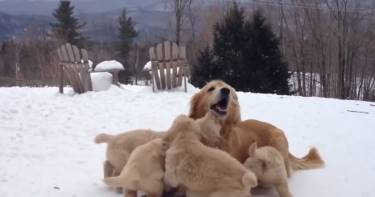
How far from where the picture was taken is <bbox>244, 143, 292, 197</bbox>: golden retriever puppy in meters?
4.21

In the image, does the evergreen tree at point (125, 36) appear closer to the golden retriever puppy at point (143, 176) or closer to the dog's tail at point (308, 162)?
the dog's tail at point (308, 162)

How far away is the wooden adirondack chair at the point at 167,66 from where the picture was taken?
500 inches

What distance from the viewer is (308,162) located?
Result: 17.9ft

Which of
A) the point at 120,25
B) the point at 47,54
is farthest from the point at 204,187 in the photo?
the point at 120,25

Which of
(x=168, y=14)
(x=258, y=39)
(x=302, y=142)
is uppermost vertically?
(x=168, y=14)

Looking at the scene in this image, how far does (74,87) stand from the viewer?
40.7 ft

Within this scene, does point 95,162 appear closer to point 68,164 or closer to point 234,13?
point 68,164

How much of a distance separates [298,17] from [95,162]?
109 ft

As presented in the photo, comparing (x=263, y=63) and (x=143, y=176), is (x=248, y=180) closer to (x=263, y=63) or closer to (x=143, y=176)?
(x=143, y=176)

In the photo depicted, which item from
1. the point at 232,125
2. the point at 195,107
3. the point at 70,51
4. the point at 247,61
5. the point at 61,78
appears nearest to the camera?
the point at 232,125

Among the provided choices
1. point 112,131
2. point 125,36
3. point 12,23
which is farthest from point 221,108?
point 12,23

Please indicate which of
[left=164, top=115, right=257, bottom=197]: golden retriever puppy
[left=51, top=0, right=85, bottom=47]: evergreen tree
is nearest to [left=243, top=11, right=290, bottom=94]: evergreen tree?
[left=164, top=115, right=257, bottom=197]: golden retriever puppy

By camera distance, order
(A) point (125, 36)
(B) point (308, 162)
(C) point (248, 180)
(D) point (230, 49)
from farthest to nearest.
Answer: (A) point (125, 36)
(D) point (230, 49)
(B) point (308, 162)
(C) point (248, 180)

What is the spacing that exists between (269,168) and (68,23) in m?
42.4
